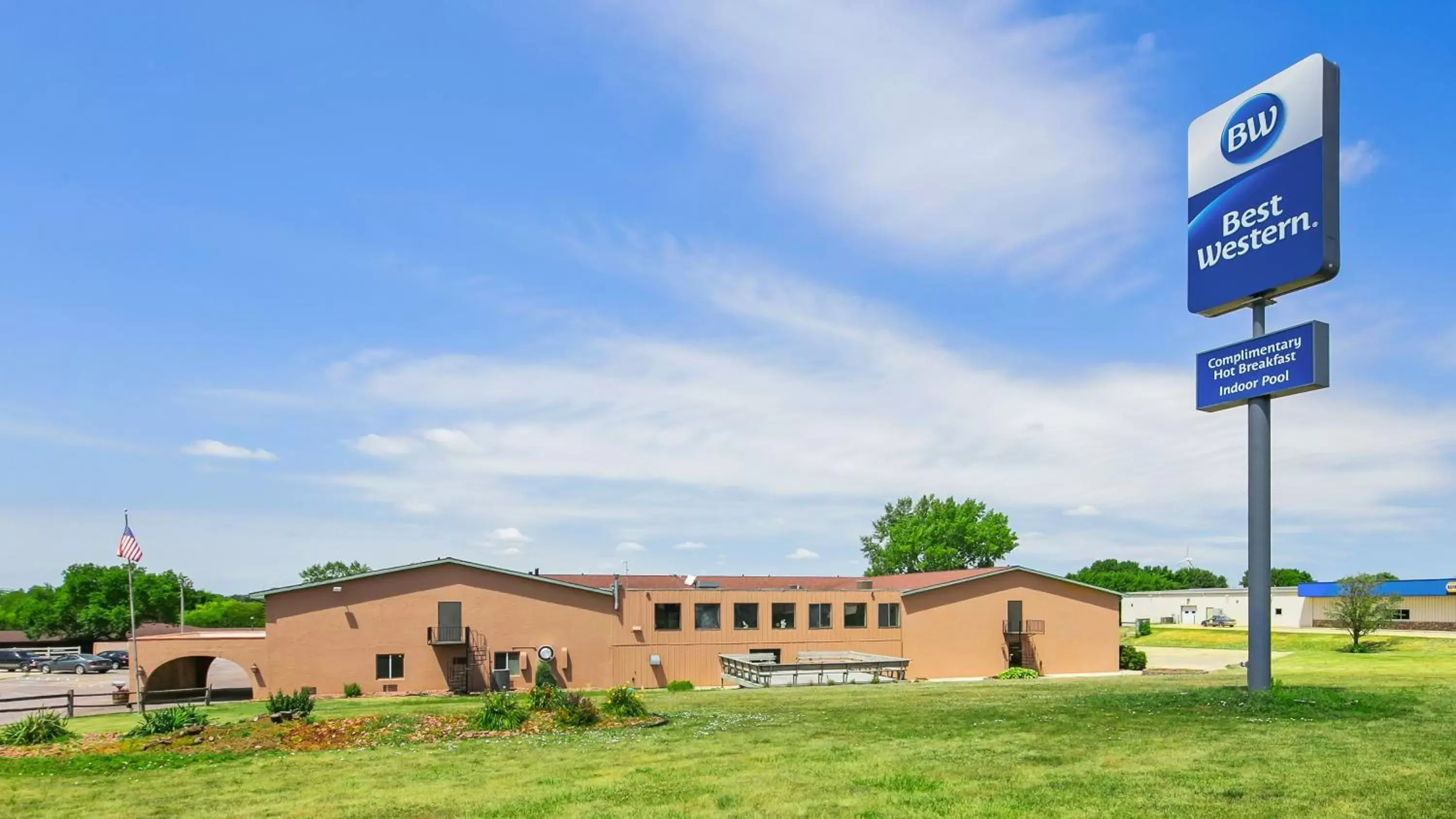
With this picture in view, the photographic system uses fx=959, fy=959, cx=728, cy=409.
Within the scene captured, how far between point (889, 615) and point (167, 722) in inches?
1626

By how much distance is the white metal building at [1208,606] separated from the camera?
92.4m

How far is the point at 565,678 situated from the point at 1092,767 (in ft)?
126

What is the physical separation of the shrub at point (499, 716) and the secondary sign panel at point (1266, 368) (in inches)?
837

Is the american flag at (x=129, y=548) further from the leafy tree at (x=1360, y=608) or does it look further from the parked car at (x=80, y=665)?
the leafy tree at (x=1360, y=608)

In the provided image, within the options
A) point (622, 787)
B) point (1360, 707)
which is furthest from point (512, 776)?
point (1360, 707)

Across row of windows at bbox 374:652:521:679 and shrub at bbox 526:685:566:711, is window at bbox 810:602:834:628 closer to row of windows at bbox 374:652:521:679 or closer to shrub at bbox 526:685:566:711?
row of windows at bbox 374:652:521:679

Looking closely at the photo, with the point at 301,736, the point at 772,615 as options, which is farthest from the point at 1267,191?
the point at 772,615

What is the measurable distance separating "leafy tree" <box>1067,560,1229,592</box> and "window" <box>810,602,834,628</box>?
3658 inches

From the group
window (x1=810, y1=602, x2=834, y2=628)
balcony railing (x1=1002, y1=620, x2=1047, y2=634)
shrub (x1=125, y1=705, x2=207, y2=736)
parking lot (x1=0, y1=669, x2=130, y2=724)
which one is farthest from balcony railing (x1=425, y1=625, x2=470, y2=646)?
balcony railing (x1=1002, y1=620, x2=1047, y2=634)

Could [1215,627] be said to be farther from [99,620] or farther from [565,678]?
[99,620]

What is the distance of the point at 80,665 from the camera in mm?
72375

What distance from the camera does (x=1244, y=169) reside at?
26969 millimetres

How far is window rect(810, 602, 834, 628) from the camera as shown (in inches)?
2223

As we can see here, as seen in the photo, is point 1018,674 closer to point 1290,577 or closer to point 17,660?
point 17,660
